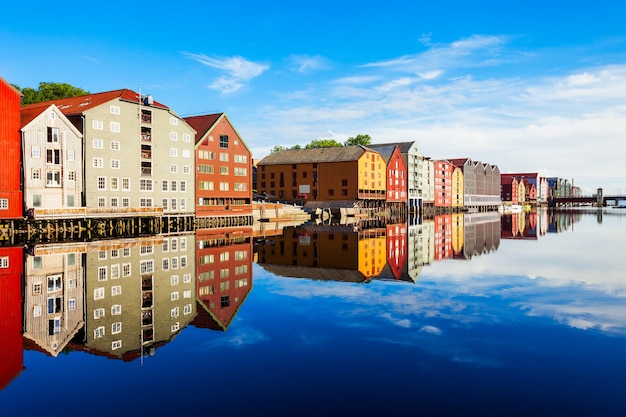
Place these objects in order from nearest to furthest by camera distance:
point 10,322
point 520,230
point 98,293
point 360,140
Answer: point 10,322 → point 98,293 → point 520,230 → point 360,140

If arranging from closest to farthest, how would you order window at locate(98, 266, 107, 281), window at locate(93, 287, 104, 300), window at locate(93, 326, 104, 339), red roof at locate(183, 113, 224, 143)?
window at locate(93, 326, 104, 339) → window at locate(93, 287, 104, 300) → window at locate(98, 266, 107, 281) → red roof at locate(183, 113, 224, 143)

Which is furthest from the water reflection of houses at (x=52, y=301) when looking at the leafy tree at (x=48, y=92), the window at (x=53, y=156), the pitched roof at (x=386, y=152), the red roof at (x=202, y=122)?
the pitched roof at (x=386, y=152)

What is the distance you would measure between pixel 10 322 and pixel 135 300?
4.31 metres

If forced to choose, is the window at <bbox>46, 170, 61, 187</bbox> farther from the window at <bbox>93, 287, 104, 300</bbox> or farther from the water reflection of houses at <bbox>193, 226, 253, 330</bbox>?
the window at <bbox>93, 287, 104, 300</bbox>

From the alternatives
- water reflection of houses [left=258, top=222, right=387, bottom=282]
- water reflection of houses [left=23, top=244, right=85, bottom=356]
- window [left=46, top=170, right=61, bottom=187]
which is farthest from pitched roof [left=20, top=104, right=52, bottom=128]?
water reflection of houses [left=258, top=222, right=387, bottom=282]

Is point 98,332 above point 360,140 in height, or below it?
below

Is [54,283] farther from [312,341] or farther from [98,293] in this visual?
[312,341]

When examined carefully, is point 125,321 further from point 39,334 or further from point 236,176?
point 236,176

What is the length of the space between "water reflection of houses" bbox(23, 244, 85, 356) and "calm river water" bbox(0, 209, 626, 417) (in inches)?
3.2

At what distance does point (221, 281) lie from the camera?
23.6m

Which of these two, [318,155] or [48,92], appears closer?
[48,92]

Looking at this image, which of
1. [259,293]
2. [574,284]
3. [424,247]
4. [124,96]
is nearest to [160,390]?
[259,293]

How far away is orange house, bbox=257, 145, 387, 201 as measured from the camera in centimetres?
10662

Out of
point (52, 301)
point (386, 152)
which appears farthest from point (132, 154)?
point (386, 152)
